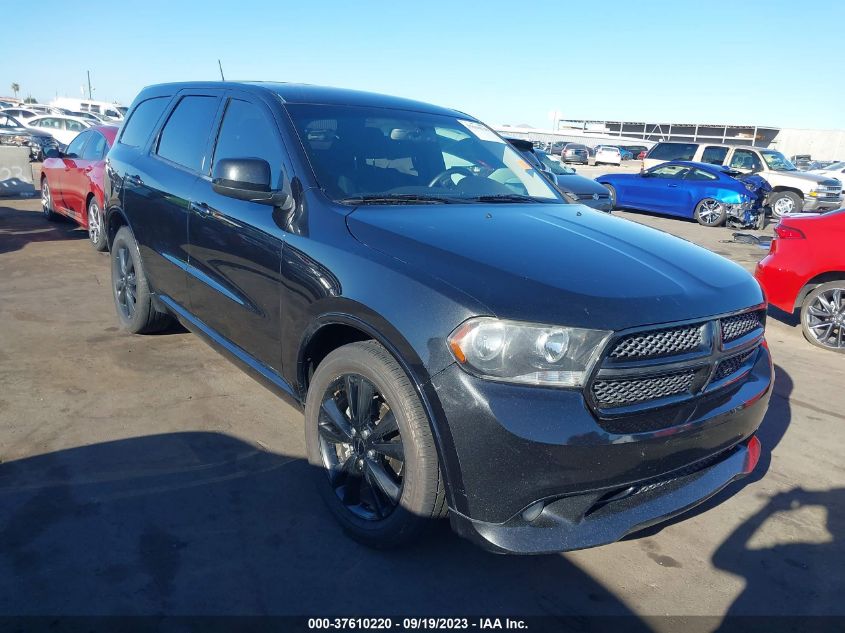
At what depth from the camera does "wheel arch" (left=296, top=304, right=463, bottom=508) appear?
2330 mm

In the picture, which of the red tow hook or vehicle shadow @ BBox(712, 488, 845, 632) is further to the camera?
the red tow hook

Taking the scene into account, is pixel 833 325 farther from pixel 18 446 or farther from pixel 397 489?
pixel 18 446

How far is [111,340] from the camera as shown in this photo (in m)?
5.25

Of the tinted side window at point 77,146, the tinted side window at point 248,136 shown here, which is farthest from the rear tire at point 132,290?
the tinted side window at point 77,146

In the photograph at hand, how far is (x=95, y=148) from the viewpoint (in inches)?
334

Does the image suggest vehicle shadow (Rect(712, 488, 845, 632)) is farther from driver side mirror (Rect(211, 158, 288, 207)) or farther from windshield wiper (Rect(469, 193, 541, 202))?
driver side mirror (Rect(211, 158, 288, 207))

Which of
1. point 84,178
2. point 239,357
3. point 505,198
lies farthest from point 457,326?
point 84,178

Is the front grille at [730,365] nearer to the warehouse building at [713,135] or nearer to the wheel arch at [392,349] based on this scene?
the wheel arch at [392,349]

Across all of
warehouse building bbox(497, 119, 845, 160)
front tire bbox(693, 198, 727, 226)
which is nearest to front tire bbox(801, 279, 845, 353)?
front tire bbox(693, 198, 727, 226)

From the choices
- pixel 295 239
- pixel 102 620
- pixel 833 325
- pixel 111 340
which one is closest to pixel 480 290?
pixel 295 239

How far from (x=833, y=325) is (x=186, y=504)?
18.7ft

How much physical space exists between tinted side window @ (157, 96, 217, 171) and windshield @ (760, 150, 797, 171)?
16.9 m

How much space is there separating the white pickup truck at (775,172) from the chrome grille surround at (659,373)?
15.6 m

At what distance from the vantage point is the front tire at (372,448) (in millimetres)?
2453
